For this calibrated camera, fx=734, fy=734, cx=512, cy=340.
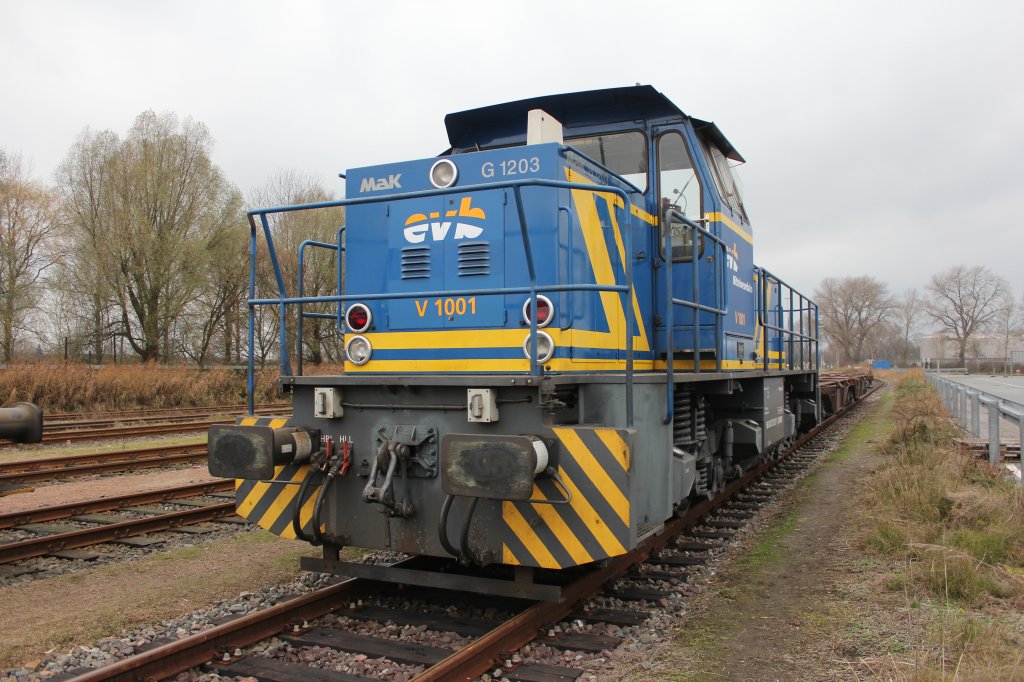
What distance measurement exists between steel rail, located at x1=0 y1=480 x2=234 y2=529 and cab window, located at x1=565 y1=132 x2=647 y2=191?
5574mm

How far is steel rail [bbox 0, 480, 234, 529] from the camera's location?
6.68 m

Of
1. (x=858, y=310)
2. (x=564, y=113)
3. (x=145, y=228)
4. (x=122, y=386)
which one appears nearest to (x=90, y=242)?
(x=145, y=228)

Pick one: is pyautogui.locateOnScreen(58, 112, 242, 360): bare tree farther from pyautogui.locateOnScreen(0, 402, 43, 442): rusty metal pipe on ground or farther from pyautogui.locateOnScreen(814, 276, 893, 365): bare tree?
pyautogui.locateOnScreen(814, 276, 893, 365): bare tree

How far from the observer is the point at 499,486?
3.53 meters

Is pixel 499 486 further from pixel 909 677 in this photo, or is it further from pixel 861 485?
pixel 861 485

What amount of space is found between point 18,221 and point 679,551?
2760cm

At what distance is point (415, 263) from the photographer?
4691 millimetres

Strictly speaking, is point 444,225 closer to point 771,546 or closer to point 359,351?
point 359,351

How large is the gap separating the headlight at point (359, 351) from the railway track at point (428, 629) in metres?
1.32

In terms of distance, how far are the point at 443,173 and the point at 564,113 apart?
5.22ft

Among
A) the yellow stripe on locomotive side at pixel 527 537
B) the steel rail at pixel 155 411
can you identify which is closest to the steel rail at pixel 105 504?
the yellow stripe on locomotive side at pixel 527 537

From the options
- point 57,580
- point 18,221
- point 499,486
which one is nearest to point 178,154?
point 18,221

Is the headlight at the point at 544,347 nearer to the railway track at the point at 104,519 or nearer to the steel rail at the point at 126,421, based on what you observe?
the railway track at the point at 104,519

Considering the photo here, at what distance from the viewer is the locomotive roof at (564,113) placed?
5.54 meters
